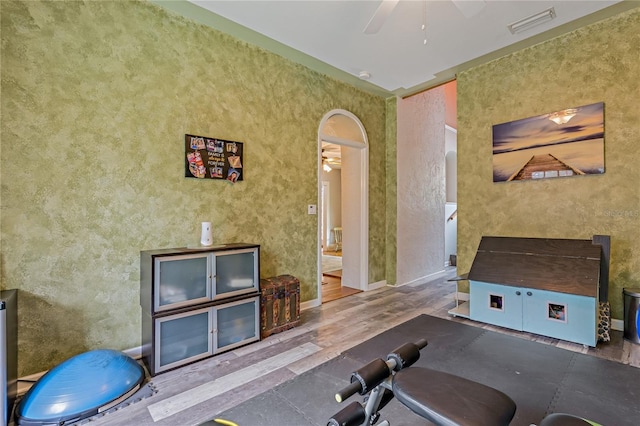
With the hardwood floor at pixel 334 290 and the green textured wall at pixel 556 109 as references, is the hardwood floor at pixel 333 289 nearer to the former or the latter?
the hardwood floor at pixel 334 290

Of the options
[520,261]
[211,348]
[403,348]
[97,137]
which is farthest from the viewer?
[520,261]

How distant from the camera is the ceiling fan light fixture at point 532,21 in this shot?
3.01 metres

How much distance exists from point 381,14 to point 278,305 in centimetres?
292

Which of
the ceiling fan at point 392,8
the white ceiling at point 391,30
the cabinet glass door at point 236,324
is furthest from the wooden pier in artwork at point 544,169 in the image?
the cabinet glass door at point 236,324

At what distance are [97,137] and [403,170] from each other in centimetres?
445

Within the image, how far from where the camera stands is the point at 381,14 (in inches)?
93.0

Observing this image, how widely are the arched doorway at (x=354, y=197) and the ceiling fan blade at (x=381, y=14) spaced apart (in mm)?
2099

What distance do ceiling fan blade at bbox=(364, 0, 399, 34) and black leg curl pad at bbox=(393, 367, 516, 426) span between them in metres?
2.50

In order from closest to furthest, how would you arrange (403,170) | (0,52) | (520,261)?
(0,52) < (520,261) < (403,170)

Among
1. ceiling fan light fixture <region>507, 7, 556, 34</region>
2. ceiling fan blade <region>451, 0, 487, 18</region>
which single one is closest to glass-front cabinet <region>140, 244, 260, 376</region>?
ceiling fan blade <region>451, 0, 487, 18</region>

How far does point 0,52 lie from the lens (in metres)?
2.13

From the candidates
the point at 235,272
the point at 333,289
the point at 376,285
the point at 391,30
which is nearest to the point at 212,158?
the point at 235,272

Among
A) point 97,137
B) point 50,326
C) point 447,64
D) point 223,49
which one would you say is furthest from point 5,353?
point 447,64

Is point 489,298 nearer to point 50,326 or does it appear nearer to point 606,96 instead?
point 606,96
